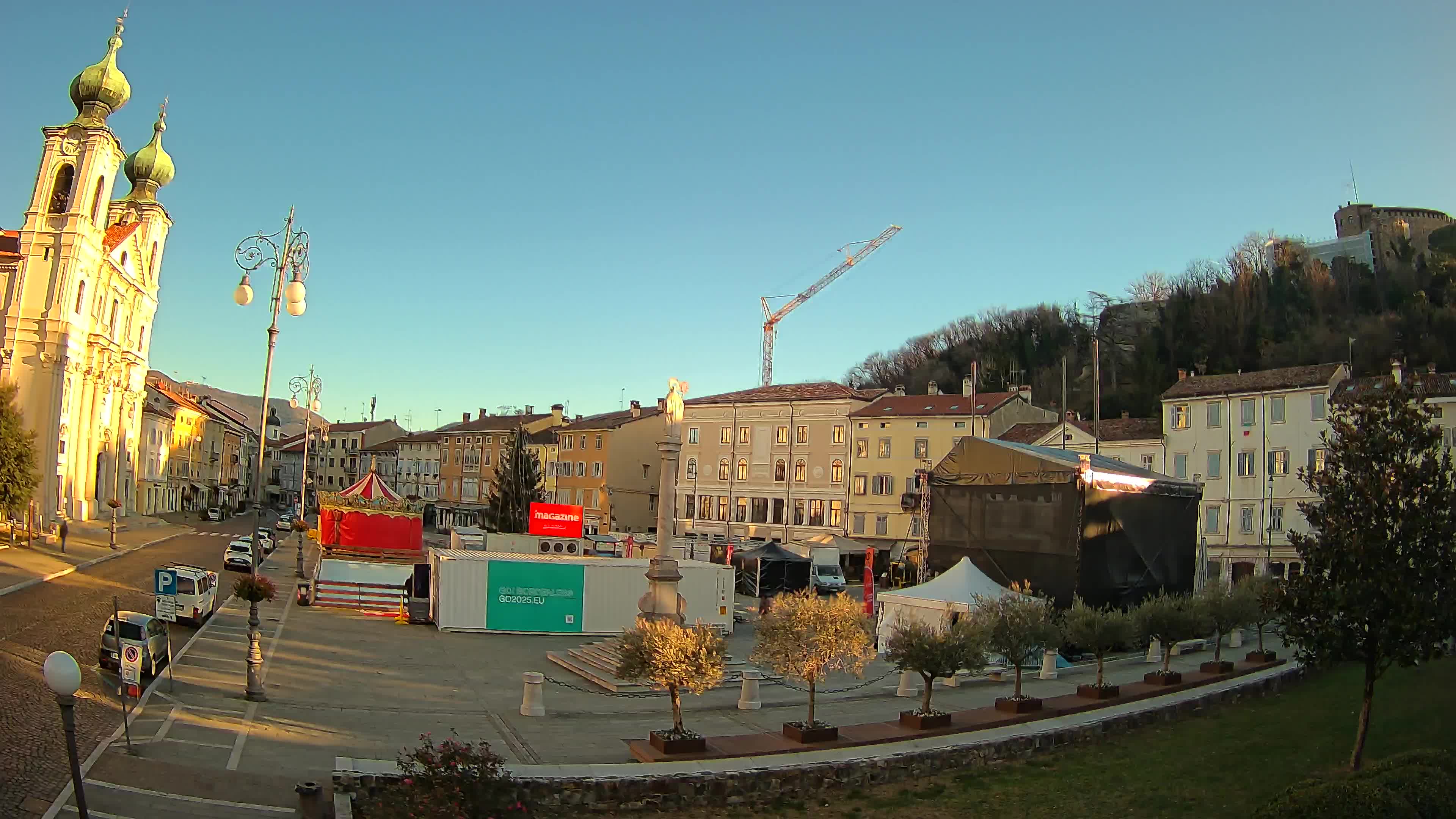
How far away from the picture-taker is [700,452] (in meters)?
67.6

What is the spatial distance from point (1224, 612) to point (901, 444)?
35.5m

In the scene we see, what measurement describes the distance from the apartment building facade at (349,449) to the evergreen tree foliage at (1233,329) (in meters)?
66.3

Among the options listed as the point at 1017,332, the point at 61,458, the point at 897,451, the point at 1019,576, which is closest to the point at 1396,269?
the point at 1017,332

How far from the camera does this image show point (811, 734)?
50.3 ft

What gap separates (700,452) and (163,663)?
1940 inches

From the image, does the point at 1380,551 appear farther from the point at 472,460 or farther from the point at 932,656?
the point at 472,460

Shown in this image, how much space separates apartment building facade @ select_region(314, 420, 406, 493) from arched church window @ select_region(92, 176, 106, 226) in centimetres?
6593

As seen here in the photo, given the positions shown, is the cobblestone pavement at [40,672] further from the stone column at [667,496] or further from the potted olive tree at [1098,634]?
the potted olive tree at [1098,634]

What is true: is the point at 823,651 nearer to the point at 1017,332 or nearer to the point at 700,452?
the point at 700,452

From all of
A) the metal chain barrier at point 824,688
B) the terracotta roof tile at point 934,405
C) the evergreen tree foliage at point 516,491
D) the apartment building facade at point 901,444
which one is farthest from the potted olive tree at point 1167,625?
the evergreen tree foliage at point 516,491

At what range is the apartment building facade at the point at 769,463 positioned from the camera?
2436 inches

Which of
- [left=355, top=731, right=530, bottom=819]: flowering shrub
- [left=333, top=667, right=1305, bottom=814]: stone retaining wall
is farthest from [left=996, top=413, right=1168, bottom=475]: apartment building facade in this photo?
[left=355, top=731, right=530, bottom=819]: flowering shrub

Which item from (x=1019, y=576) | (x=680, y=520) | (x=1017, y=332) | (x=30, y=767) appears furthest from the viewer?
(x=1017, y=332)

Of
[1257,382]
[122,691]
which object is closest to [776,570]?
[1257,382]
